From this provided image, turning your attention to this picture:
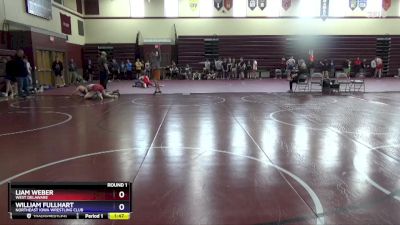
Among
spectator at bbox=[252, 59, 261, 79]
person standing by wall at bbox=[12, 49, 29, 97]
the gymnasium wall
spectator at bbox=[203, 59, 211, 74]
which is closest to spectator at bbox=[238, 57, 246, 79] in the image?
spectator at bbox=[252, 59, 261, 79]

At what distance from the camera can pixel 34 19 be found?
698 inches

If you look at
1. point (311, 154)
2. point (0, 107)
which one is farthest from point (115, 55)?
point (311, 154)

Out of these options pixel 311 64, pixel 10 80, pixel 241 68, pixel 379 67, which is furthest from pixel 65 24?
pixel 379 67

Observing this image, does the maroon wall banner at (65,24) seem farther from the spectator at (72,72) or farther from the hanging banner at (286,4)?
the hanging banner at (286,4)

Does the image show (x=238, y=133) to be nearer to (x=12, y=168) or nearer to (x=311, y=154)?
(x=311, y=154)

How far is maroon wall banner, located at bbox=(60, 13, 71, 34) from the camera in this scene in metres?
21.6

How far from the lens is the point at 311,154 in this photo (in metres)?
5.42

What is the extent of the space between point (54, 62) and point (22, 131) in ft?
39.9

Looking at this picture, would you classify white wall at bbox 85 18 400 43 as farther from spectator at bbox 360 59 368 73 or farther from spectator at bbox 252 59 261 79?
spectator at bbox 252 59 261 79

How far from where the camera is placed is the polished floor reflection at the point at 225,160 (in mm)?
3434
